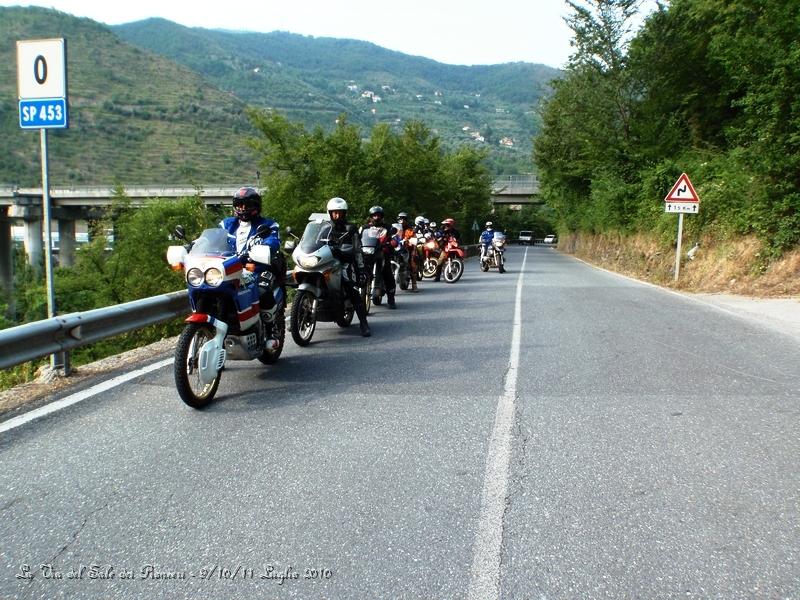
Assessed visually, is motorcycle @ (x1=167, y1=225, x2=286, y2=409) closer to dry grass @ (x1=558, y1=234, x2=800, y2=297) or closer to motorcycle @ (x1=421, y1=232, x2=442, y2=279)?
dry grass @ (x1=558, y1=234, x2=800, y2=297)

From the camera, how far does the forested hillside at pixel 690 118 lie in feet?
53.7

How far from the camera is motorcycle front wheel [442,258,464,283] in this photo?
65.4 ft

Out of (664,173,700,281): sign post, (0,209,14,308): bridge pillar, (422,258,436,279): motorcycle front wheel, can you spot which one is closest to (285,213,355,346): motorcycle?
(422,258,436,279): motorcycle front wheel

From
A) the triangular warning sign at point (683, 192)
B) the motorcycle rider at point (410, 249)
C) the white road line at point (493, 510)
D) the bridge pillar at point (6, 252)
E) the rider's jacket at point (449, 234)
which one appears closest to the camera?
the white road line at point (493, 510)

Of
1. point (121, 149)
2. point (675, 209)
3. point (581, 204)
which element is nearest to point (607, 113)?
point (581, 204)

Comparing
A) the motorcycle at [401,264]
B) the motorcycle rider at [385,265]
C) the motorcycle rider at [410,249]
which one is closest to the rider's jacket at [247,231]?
the motorcycle rider at [385,265]

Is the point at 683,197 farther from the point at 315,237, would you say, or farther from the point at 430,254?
the point at 315,237

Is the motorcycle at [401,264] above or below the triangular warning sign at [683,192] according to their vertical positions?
below

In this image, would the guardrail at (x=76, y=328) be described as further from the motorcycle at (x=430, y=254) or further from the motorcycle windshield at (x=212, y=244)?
the motorcycle at (x=430, y=254)

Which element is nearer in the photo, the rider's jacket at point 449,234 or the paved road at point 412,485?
the paved road at point 412,485

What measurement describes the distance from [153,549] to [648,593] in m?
2.26

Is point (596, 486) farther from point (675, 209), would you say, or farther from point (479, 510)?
point (675, 209)

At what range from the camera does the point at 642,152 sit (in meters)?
30.5

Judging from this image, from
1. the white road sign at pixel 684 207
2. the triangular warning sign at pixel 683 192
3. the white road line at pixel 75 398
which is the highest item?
the triangular warning sign at pixel 683 192
